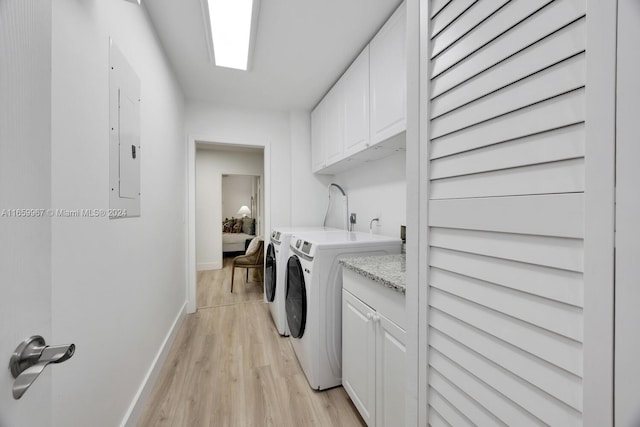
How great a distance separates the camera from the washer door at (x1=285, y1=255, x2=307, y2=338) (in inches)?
69.9

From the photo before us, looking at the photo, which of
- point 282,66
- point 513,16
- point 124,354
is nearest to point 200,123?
point 282,66

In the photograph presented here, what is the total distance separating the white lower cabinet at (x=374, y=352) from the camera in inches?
42.1

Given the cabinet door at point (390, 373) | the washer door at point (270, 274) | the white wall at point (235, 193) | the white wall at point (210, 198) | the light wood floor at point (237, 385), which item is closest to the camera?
the cabinet door at point (390, 373)

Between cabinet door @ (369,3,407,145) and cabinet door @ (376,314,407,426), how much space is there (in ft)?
3.58

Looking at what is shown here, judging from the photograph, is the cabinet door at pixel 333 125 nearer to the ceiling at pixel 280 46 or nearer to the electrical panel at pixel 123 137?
the ceiling at pixel 280 46

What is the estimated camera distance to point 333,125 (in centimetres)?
251

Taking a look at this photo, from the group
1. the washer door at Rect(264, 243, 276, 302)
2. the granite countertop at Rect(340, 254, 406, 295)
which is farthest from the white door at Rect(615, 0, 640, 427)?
the washer door at Rect(264, 243, 276, 302)

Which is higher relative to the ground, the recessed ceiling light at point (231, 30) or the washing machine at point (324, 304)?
the recessed ceiling light at point (231, 30)

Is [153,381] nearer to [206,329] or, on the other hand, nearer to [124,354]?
[124,354]

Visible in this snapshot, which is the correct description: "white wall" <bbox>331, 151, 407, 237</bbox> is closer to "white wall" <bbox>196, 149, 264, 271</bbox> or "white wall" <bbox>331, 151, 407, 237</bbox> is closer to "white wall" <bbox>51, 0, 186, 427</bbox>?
"white wall" <bbox>51, 0, 186, 427</bbox>

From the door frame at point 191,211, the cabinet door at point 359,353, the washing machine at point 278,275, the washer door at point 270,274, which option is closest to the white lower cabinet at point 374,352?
the cabinet door at point 359,353

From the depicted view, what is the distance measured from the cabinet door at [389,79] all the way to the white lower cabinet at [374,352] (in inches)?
37.7

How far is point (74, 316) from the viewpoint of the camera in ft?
2.95

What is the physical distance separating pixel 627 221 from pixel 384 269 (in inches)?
38.1
